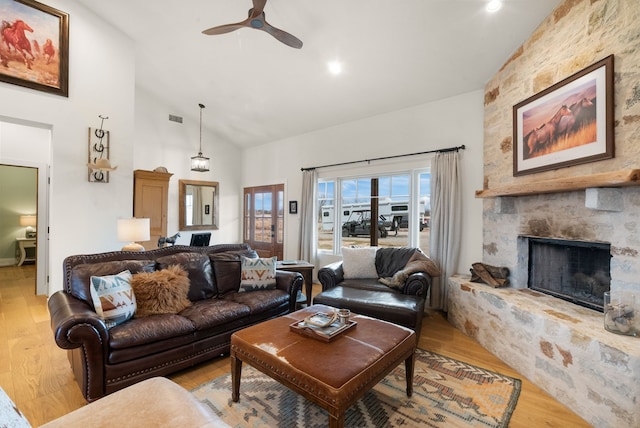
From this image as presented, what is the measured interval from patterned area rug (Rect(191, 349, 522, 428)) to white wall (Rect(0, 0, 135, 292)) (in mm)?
2888

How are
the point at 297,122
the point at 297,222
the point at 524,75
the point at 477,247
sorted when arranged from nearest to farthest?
1. the point at 524,75
2. the point at 477,247
3. the point at 297,122
4. the point at 297,222

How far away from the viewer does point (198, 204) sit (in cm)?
645

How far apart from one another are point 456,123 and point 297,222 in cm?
335

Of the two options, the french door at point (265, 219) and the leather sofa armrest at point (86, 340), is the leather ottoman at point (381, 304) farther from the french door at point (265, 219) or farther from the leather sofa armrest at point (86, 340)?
the french door at point (265, 219)

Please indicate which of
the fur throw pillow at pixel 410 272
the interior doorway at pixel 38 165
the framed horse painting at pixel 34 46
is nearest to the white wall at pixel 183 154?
the interior doorway at pixel 38 165

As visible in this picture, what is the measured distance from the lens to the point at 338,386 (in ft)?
4.90

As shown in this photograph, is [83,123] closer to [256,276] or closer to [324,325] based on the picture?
[256,276]

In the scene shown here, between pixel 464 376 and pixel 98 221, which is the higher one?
pixel 98 221

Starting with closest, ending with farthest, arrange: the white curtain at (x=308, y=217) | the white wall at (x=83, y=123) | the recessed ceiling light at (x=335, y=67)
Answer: the white wall at (x=83, y=123) < the recessed ceiling light at (x=335, y=67) < the white curtain at (x=308, y=217)

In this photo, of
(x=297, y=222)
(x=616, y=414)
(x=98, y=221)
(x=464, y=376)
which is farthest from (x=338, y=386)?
(x=297, y=222)

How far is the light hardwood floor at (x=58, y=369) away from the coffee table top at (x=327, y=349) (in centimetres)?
75

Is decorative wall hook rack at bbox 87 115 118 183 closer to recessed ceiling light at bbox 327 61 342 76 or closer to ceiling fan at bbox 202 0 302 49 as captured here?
ceiling fan at bbox 202 0 302 49

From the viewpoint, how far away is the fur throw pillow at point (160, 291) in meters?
2.45

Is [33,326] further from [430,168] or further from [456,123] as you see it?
[456,123]
